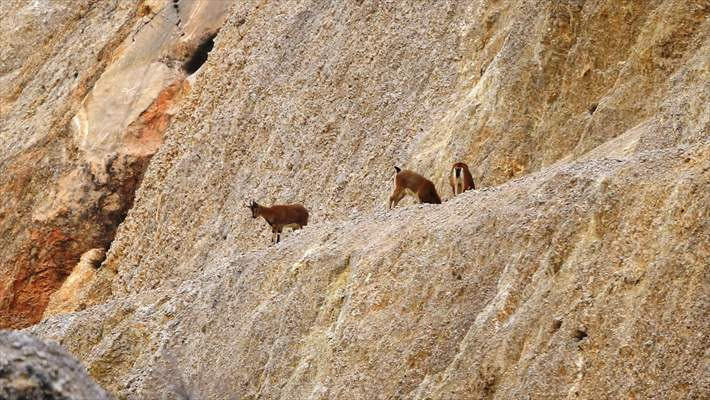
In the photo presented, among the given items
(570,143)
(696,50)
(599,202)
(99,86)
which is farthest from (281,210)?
(99,86)

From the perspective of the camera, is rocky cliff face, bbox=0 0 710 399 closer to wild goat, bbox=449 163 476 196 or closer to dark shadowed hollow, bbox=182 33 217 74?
dark shadowed hollow, bbox=182 33 217 74

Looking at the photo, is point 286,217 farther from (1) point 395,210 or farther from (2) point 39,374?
(2) point 39,374

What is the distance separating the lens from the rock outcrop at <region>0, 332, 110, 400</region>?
12.5m

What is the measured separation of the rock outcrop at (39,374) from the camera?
41.1 ft

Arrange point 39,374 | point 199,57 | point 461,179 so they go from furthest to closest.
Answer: point 199,57 < point 461,179 < point 39,374

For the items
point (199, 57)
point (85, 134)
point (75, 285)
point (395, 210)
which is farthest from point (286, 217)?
point (85, 134)

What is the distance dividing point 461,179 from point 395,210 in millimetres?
3024

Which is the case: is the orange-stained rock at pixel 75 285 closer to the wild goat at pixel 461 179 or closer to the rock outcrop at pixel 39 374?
the wild goat at pixel 461 179

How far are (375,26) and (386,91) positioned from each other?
2.60 m

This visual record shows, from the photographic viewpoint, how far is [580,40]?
1228 inches

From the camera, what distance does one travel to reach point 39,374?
12.7 metres

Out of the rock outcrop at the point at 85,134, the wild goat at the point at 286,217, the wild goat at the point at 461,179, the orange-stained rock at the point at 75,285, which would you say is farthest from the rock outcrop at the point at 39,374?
the rock outcrop at the point at 85,134

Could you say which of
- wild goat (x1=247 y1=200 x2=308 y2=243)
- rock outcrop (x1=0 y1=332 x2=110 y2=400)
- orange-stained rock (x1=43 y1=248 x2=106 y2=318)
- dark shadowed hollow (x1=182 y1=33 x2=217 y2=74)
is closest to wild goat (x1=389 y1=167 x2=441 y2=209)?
wild goat (x1=247 y1=200 x2=308 y2=243)

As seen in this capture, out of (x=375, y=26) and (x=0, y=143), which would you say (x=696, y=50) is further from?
(x=0, y=143)
